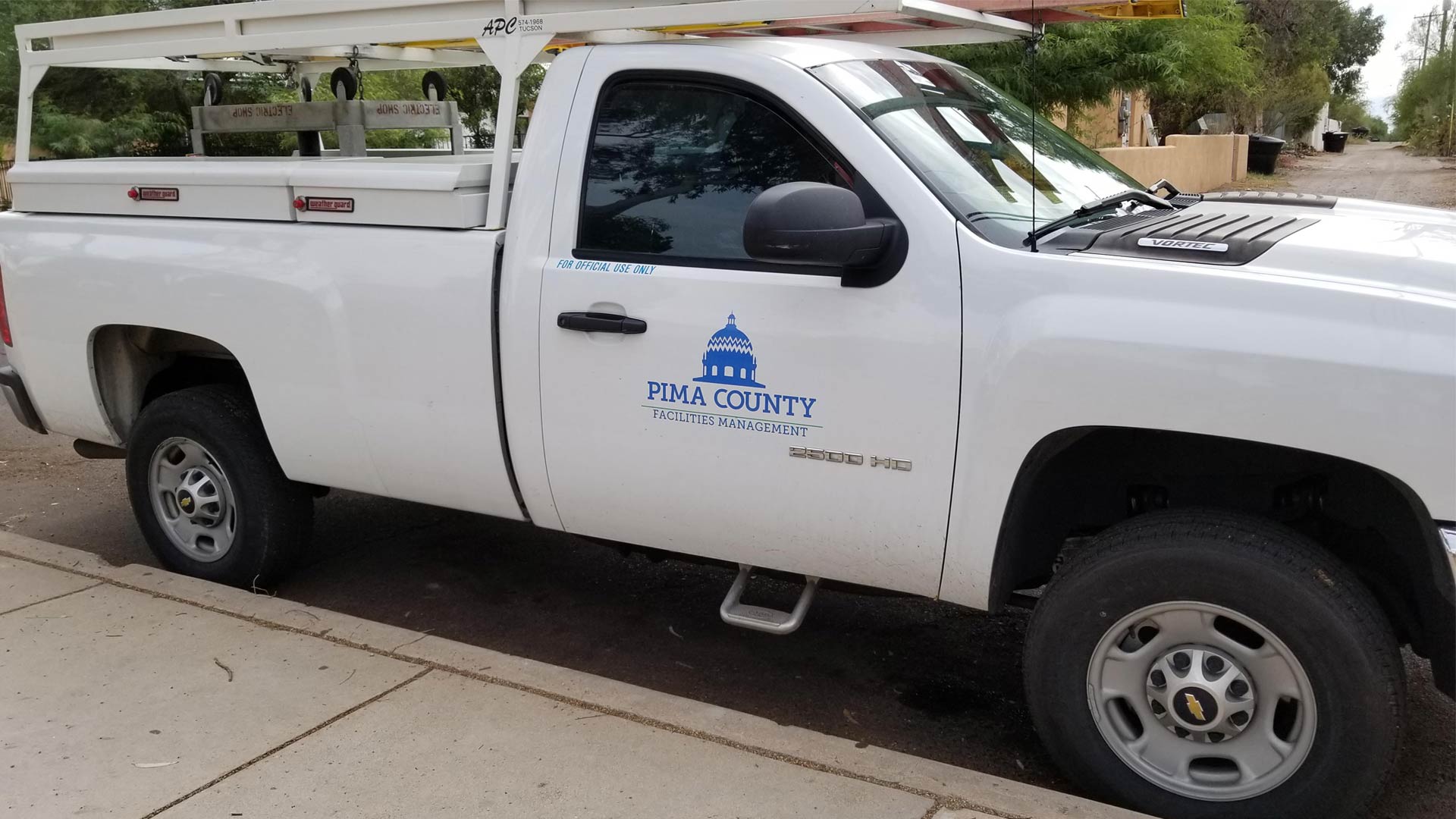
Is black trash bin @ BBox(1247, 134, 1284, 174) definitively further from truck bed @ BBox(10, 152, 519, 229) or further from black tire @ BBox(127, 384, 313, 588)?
black tire @ BBox(127, 384, 313, 588)

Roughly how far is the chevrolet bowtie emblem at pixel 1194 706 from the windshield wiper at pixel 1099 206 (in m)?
1.24

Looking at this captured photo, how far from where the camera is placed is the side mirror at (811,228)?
11.2 feet

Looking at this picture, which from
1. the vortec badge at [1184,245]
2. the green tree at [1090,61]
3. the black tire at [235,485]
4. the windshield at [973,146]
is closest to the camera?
the vortec badge at [1184,245]

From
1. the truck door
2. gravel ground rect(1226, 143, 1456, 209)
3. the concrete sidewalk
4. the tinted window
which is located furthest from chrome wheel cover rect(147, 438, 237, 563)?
gravel ground rect(1226, 143, 1456, 209)

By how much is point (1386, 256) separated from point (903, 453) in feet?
4.28

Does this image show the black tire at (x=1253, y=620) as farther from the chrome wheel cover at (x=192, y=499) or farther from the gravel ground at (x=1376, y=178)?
the gravel ground at (x=1376, y=178)

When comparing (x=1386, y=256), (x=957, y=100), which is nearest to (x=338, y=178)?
(x=957, y=100)

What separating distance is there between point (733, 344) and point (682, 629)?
1.65m

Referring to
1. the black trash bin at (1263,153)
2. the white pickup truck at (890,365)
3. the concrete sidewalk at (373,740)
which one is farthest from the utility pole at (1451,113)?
the concrete sidewalk at (373,740)

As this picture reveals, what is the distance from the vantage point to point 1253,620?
321 cm

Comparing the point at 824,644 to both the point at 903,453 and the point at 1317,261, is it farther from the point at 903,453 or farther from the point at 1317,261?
the point at 1317,261

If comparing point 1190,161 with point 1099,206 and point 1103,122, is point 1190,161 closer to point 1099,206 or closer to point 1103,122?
point 1103,122

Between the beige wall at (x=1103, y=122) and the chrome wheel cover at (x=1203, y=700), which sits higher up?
the beige wall at (x=1103, y=122)

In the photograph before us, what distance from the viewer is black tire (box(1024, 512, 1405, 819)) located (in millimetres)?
3129
